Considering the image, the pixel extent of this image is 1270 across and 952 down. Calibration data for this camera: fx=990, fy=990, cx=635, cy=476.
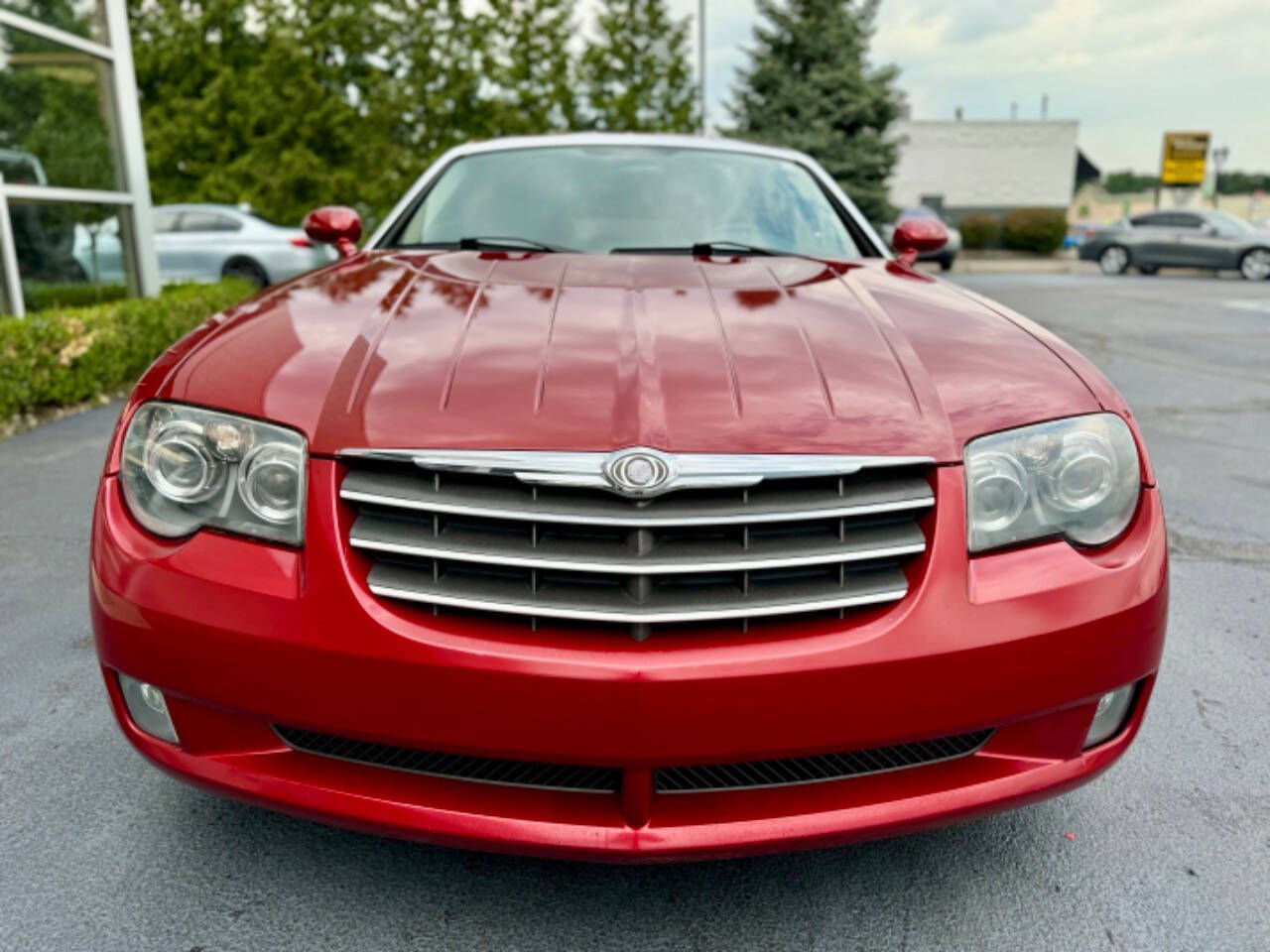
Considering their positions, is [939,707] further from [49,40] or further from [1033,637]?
[49,40]

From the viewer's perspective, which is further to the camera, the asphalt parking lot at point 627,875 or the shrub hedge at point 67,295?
the shrub hedge at point 67,295

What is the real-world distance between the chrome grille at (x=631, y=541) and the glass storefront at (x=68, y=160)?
18.5 ft

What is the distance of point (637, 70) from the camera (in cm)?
1578

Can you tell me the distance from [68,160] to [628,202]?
544 cm

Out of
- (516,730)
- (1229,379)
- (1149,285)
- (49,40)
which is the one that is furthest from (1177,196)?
(516,730)

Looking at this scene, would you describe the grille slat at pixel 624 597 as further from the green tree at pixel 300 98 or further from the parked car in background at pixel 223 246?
the green tree at pixel 300 98

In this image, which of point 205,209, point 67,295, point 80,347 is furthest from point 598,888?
point 205,209

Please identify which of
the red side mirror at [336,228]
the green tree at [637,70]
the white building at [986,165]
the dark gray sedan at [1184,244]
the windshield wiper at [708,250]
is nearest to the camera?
the windshield wiper at [708,250]

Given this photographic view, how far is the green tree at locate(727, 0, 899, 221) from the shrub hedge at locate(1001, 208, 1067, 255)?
7.47 metres

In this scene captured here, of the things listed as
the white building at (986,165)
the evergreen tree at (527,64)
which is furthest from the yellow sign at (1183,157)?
the evergreen tree at (527,64)

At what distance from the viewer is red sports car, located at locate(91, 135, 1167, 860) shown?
141 cm

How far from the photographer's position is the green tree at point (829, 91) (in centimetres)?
2125

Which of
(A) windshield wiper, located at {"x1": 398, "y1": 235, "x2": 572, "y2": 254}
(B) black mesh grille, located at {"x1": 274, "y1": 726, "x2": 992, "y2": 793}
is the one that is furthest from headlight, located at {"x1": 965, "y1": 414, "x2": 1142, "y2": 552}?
(A) windshield wiper, located at {"x1": 398, "y1": 235, "x2": 572, "y2": 254}

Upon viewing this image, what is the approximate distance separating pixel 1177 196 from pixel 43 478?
5307cm
